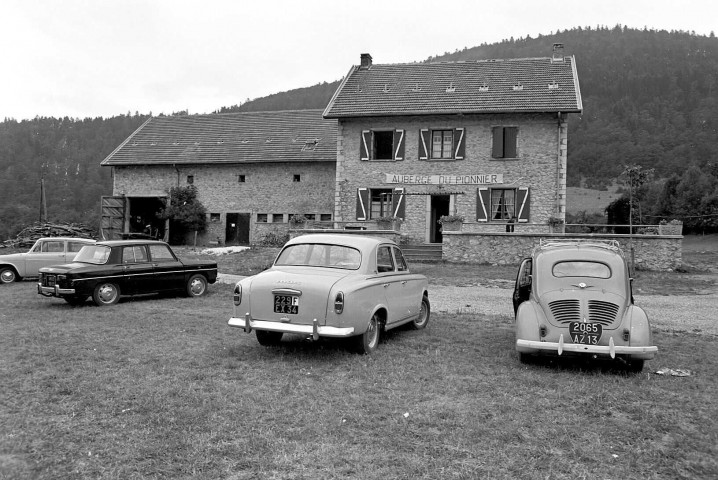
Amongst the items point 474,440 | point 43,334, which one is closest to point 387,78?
point 43,334

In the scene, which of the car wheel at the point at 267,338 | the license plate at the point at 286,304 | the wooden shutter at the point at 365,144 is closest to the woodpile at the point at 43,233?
the wooden shutter at the point at 365,144

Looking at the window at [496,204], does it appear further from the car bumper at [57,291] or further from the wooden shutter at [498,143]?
the car bumper at [57,291]

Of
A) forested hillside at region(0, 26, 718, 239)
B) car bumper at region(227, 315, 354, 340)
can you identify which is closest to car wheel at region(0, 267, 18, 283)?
car bumper at region(227, 315, 354, 340)

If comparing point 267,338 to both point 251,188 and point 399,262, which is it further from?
point 251,188

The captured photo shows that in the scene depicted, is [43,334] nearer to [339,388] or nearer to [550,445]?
[339,388]

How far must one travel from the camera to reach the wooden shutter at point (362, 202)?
27.2m

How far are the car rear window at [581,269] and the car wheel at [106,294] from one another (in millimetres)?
9249

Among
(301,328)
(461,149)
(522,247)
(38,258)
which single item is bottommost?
(301,328)

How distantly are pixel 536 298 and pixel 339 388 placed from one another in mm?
2926

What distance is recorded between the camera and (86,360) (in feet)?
21.8

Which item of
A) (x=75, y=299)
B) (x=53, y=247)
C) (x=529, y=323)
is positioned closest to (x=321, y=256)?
(x=529, y=323)

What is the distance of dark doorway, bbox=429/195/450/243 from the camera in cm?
2711

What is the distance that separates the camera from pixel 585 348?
623 centimetres

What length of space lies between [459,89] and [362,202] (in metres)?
7.67
